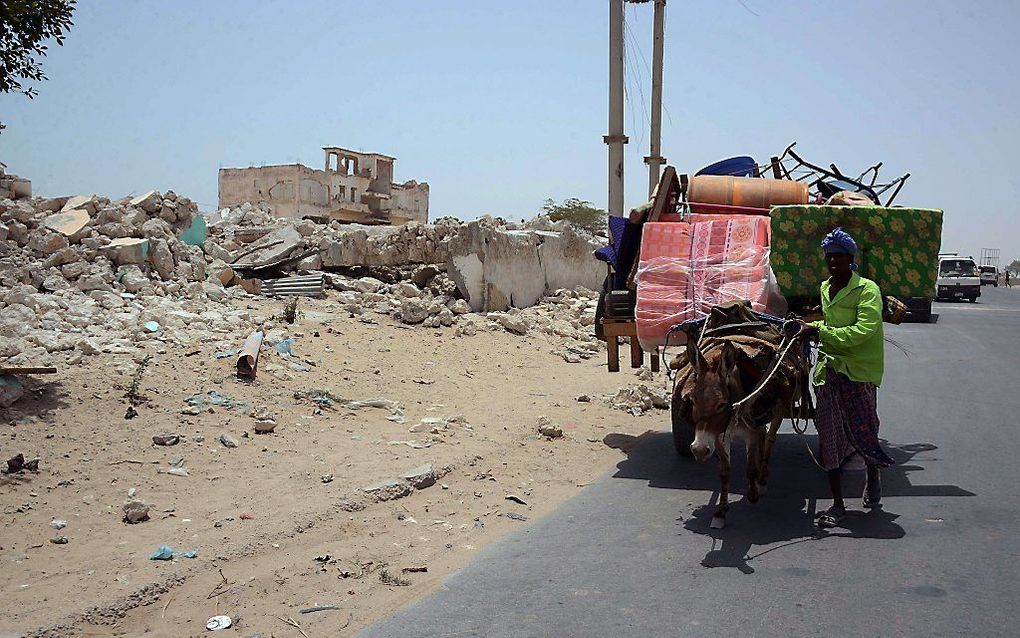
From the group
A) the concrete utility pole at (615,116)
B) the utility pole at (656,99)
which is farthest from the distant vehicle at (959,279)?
the concrete utility pole at (615,116)

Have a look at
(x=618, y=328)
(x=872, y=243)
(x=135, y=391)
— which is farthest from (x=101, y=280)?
(x=872, y=243)

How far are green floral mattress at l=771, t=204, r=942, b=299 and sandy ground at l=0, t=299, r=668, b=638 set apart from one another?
247 centimetres

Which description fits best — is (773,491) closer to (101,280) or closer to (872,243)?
(872,243)

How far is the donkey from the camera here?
5.44m

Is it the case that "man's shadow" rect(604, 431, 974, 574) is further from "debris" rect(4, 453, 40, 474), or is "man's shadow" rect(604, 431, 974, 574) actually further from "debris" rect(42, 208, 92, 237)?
"debris" rect(42, 208, 92, 237)

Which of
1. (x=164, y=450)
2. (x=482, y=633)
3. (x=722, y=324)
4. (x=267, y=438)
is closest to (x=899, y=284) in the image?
(x=722, y=324)

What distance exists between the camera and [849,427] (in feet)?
19.1

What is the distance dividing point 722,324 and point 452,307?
9.79 m

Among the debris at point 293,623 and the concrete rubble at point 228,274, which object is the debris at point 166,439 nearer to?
the concrete rubble at point 228,274

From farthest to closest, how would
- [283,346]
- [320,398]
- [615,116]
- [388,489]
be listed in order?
[615,116], [283,346], [320,398], [388,489]

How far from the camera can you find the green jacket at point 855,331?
554 centimetres

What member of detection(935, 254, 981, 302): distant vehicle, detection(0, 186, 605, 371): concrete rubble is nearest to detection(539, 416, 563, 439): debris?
detection(0, 186, 605, 371): concrete rubble

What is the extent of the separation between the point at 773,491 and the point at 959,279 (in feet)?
109

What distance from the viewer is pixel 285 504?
6.32 m
